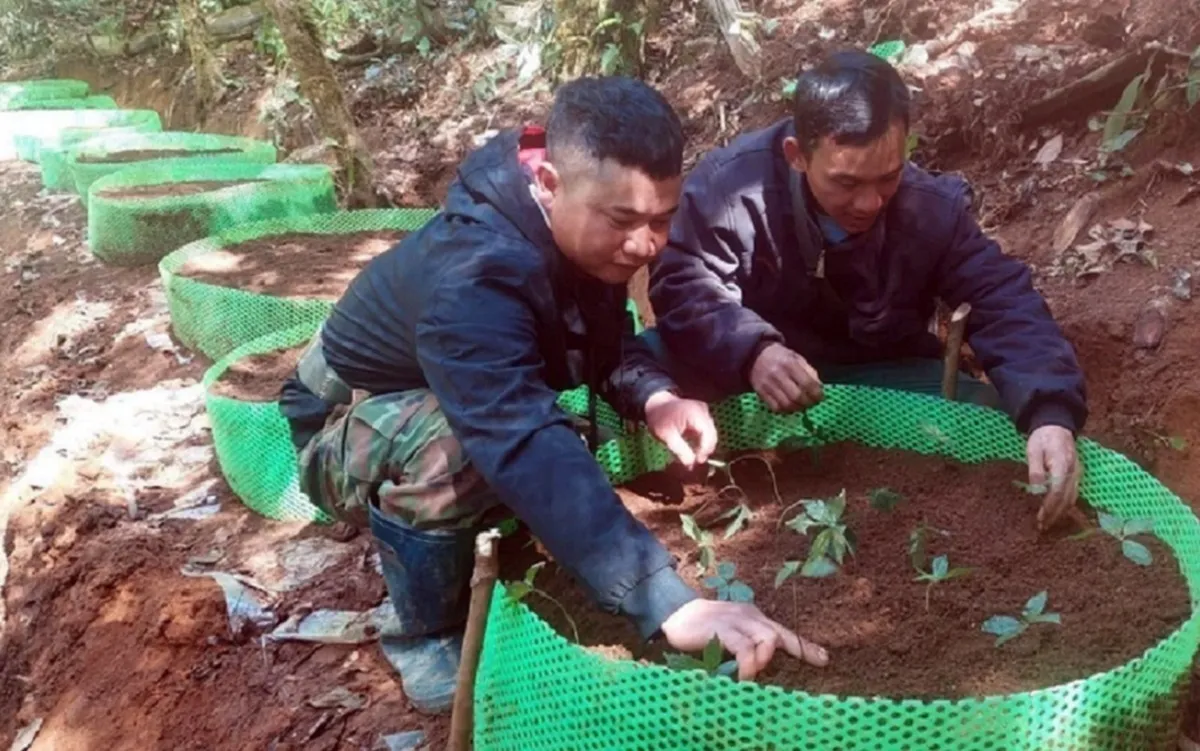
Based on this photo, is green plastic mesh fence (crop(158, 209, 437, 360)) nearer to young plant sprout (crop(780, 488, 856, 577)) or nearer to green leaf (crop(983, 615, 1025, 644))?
young plant sprout (crop(780, 488, 856, 577))

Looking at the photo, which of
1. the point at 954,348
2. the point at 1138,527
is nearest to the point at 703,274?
the point at 954,348

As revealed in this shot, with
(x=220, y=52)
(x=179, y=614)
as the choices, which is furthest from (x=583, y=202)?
(x=220, y=52)

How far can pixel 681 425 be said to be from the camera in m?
2.37

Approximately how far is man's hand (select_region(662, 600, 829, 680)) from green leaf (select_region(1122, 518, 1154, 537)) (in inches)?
31.5

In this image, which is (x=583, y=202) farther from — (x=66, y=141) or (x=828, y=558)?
(x=66, y=141)

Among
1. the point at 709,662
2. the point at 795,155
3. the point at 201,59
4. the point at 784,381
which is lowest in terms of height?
the point at 201,59

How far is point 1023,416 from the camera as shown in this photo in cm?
244

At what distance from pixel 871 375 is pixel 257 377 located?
217 cm

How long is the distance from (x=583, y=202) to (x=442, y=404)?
46 cm

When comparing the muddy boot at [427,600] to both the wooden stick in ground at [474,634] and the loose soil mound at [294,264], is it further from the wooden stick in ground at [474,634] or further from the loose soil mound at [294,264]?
the loose soil mound at [294,264]

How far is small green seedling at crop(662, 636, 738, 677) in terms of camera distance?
1.72 meters

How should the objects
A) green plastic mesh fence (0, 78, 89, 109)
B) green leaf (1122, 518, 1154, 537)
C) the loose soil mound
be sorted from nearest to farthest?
green leaf (1122, 518, 1154, 537)
the loose soil mound
green plastic mesh fence (0, 78, 89, 109)

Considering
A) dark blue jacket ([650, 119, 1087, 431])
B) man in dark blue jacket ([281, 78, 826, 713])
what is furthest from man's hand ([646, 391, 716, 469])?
dark blue jacket ([650, 119, 1087, 431])

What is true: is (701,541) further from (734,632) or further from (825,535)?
(734,632)
